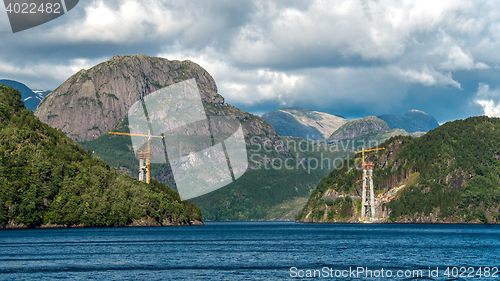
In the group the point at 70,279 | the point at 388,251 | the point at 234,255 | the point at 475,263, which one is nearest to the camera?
the point at 70,279

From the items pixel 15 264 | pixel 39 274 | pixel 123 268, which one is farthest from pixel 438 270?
pixel 15 264

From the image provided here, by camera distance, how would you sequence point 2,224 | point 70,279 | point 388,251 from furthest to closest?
point 2,224
point 388,251
point 70,279

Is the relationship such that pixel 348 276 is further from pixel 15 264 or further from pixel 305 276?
pixel 15 264

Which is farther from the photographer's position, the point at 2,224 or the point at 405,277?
the point at 2,224

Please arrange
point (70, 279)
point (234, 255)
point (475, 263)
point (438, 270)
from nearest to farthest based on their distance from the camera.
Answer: point (70, 279) → point (438, 270) → point (475, 263) → point (234, 255)

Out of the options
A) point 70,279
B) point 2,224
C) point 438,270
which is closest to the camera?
point 70,279

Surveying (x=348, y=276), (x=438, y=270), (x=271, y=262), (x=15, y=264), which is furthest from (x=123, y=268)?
(x=438, y=270)

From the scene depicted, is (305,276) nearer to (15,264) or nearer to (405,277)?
(405,277)

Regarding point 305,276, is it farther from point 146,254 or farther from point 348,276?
point 146,254

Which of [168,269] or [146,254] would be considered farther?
[146,254]
